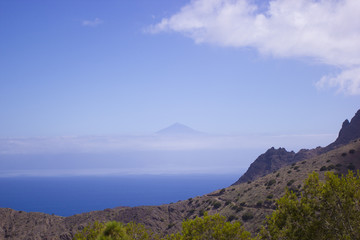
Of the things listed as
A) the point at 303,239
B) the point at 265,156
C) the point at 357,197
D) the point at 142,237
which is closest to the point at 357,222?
the point at 357,197

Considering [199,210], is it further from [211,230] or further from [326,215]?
[326,215]

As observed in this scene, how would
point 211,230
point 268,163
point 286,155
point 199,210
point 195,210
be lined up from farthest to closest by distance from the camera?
point 286,155 < point 268,163 < point 195,210 < point 199,210 < point 211,230

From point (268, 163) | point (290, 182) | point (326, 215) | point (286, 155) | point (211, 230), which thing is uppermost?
point (286, 155)

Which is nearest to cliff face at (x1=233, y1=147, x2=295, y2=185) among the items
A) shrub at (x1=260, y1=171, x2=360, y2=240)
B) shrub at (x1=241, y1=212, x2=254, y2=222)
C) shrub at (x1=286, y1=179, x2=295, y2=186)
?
shrub at (x1=286, y1=179, x2=295, y2=186)

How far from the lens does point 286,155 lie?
139 m

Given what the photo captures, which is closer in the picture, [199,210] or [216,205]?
[216,205]

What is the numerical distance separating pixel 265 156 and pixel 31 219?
102 meters

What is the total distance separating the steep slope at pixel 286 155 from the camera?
395 feet

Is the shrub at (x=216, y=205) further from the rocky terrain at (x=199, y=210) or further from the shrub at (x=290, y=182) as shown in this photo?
the shrub at (x=290, y=182)

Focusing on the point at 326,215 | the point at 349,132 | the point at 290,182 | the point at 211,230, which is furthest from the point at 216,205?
the point at 349,132

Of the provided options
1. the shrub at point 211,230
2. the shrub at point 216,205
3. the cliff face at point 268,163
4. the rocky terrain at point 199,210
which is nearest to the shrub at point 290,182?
the rocky terrain at point 199,210

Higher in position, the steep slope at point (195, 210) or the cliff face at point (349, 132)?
the cliff face at point (349, 132)

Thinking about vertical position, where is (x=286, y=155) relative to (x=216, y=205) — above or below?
above

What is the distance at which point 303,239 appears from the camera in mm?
19484
